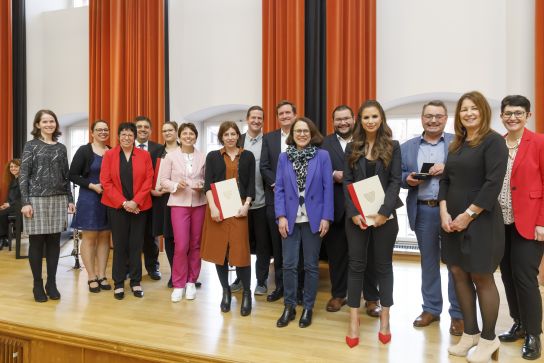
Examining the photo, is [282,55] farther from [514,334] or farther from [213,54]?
[514,334]

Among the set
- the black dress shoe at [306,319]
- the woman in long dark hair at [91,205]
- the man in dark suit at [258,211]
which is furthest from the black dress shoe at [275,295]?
the woman in long dark hair at [91,205]

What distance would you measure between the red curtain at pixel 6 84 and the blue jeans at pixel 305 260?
213 inches

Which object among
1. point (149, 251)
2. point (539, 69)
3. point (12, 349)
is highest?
point (539, 69)

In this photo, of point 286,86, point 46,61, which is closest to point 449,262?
point 286,86

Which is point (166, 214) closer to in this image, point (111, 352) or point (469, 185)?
point (111, 352)

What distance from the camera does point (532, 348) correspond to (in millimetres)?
2119

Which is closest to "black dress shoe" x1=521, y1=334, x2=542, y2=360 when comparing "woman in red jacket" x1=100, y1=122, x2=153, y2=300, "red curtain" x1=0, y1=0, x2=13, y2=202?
"woman in red jacket" x1=100, y1=122, x2=153, y2=300

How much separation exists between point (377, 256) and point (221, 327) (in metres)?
1.09

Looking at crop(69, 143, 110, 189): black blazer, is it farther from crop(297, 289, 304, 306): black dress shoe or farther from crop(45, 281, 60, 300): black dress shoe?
crop(297, 289, 304, 306): black dress shoe

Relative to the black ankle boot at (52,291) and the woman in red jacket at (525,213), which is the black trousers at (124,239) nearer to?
the black ankle boot at (52,291)

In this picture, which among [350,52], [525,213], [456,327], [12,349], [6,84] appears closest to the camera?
[525,213]

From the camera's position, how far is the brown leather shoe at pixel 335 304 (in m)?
2.88

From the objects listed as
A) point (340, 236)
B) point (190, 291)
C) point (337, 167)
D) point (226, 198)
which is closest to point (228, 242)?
point (226, 198)

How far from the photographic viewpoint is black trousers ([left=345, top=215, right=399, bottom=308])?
2295mm
